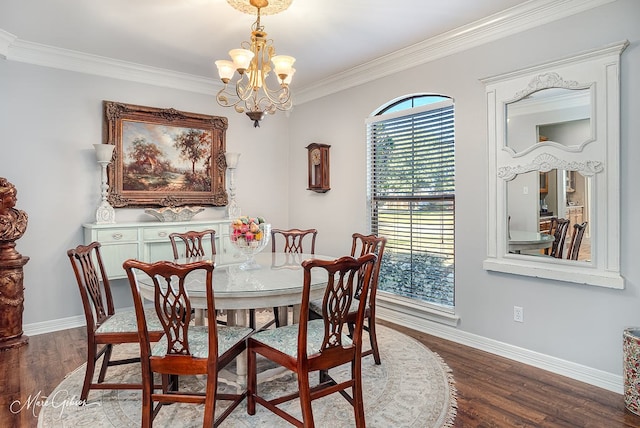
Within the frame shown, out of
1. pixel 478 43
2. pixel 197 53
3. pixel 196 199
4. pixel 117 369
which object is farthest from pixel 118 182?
pixel 478 43

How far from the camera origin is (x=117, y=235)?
3.90 metres

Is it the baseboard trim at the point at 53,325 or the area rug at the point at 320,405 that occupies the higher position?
the baseboard trim at the point at 53,325

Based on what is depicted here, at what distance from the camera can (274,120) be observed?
542 centimetres

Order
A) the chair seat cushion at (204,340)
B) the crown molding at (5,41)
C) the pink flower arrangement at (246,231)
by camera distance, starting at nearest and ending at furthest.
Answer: the chair seat cushion at (204,340) < the pink flower arrangement at (246,231) < the crown molding at (5,41)

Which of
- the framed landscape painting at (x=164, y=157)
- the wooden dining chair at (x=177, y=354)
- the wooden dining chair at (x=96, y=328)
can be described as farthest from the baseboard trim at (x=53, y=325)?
the wooden dining chair at (x=177, y=354)

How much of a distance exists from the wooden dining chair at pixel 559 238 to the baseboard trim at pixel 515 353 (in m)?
0.77

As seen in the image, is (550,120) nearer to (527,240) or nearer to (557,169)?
(557,169)

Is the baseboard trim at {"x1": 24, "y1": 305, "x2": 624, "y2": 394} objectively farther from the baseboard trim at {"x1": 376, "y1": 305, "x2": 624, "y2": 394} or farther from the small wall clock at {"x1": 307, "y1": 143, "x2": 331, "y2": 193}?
the small wall clock at {"x1": 307, "y1": 143, "x2": 331, "y2": 193}

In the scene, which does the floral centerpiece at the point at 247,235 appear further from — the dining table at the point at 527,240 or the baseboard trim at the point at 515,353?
the dining table at the point at 527,240

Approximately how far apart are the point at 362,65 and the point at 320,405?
339cm

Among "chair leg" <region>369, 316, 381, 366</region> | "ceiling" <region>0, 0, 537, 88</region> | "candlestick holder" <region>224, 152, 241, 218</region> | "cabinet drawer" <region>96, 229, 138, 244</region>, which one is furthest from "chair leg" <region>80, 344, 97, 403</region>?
"candlestick holder" <region>224, 152, 241, 218</region>

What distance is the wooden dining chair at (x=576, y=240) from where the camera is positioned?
274 centimetres

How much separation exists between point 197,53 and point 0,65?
1758mm

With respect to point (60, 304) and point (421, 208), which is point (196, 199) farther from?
point (421, 208)
